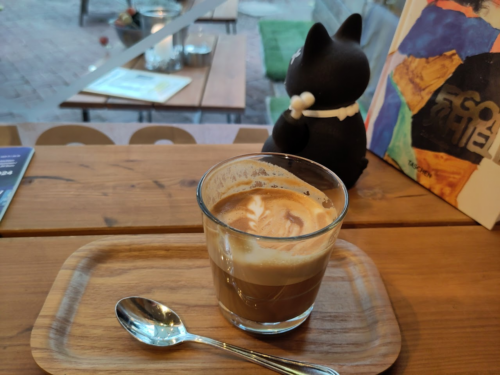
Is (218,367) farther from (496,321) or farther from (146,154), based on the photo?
(146,154)

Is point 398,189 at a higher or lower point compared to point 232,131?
higher

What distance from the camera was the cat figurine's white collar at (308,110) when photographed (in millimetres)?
593

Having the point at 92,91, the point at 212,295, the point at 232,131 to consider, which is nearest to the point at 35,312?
the point at 212,295

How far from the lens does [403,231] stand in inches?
24.2

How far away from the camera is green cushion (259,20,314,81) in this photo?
240 cm

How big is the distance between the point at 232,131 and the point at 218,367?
108 cm

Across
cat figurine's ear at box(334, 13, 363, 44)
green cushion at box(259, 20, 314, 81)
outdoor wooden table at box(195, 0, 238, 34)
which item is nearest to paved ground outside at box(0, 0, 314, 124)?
green cushion at box(259, 20, 314, 81)

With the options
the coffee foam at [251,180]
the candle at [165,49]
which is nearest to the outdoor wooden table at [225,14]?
the candle at [165,49]

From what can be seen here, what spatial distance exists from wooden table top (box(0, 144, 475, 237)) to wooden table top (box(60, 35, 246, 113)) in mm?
783

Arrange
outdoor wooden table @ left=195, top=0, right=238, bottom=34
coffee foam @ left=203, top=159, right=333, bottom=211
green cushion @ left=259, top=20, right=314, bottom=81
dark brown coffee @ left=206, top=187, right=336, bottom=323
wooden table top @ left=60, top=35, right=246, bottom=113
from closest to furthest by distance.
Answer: dark brown coffee @ left=206, top=187, right=336, bottom=323 → coffee foam @ left=203, top=159, right=333, bottom=211 → wooden table top @ left=60, top=35, right=246, bottom=113 → green cushion @ left=259, top=20, right=314, bottom=81 → outdoor wooden table @ left=195, top=0, right=238, bottom=34

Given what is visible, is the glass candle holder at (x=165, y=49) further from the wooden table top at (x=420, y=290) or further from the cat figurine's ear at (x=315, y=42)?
the wooden table top at (x=420, y=290)

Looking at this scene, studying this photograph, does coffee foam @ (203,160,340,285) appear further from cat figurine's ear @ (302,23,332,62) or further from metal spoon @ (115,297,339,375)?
cat figurine's ear @ (302,23,332,62)

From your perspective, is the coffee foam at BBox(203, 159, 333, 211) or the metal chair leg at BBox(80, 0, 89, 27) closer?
the coffee foam at BBox(203, 159, 333, 211)

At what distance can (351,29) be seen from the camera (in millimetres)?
623
